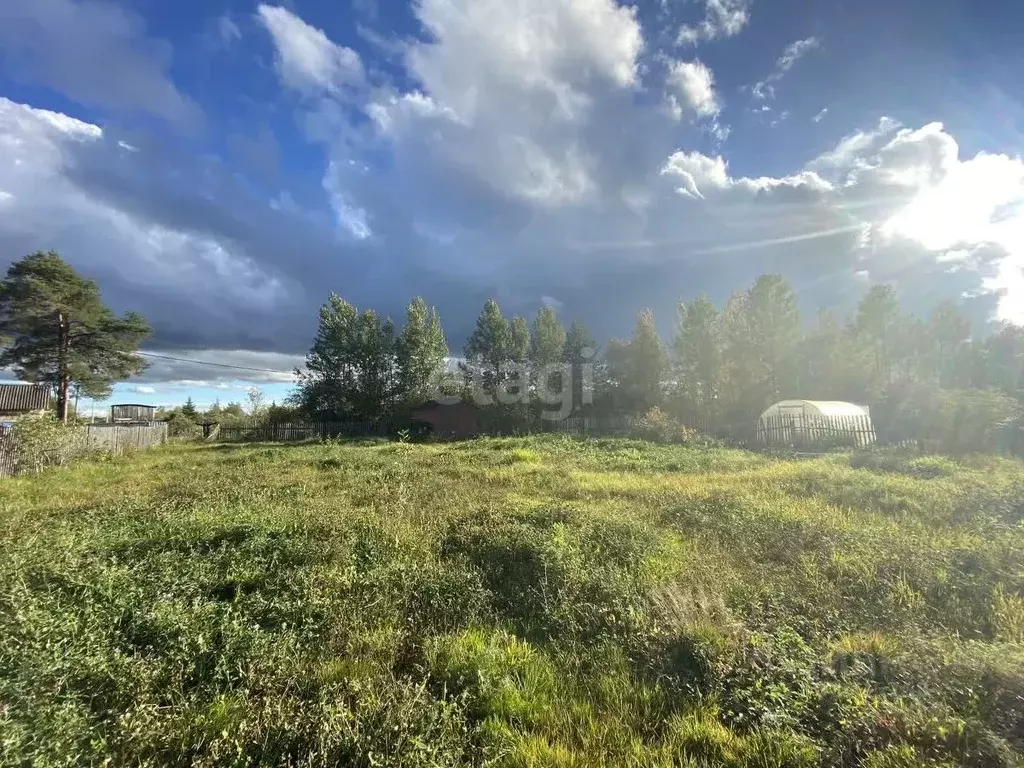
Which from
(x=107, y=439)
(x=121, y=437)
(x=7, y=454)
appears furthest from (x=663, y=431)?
(x=121, y=437)

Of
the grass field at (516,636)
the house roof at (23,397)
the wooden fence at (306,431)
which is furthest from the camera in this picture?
the wooden fence at (306,431)

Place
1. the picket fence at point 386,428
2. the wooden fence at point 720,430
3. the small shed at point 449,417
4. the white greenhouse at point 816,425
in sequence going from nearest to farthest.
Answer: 1. the wooden fence at point 720,430
2. the white greenhouse at point 816,425
3. the picket fence at point 386,428
4. the small shed at point 449,417

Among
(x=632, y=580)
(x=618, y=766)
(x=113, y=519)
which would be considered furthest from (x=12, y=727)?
(x=113, y=519)

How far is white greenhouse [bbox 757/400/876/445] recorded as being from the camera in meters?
18.6

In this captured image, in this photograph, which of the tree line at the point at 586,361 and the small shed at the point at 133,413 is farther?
the small shed at the point at 133,413

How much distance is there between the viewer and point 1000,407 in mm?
16844

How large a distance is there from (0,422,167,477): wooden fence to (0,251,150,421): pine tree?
4105mm

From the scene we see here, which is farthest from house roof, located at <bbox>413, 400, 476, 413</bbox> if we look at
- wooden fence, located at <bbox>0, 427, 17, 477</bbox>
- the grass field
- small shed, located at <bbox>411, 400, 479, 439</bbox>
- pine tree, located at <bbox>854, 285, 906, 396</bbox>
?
pine tree, located at <bbox>854, 285, 906, 396</bbox>

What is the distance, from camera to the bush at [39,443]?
13.1 meters

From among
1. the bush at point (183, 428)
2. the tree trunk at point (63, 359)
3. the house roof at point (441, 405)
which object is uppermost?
the tree trunk at point (63, 359)

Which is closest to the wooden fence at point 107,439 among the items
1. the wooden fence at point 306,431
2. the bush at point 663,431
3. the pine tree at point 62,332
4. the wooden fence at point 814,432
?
the pine tree at point 62,332

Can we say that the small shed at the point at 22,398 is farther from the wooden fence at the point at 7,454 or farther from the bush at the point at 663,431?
the bush at the point at 663,431

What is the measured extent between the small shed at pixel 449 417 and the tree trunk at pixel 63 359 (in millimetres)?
19654

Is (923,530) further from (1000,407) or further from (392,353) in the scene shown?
(392,353)
